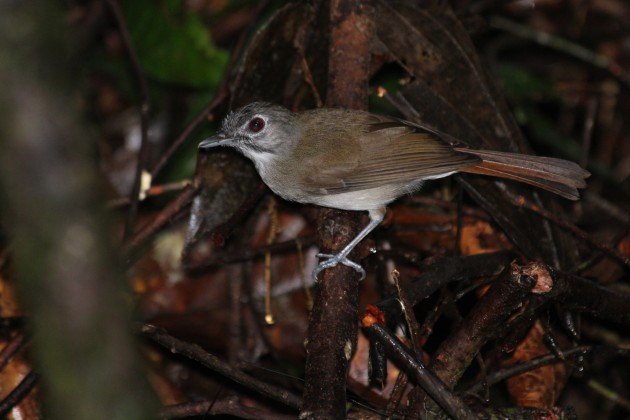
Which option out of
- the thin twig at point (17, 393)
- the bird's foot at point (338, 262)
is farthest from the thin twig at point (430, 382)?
the thin twig at point (17, 393)

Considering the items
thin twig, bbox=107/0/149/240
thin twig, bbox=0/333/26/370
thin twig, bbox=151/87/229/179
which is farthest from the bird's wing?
thin twig, bbox=0/333/26/370

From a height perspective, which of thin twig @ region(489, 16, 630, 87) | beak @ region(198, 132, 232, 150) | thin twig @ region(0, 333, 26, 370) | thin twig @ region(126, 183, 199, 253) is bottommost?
thin twig @ region(0, 333, 26, 370)

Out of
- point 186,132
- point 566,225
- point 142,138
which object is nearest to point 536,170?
point 566,225

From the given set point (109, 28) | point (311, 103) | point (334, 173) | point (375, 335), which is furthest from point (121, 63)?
point (375, 335)

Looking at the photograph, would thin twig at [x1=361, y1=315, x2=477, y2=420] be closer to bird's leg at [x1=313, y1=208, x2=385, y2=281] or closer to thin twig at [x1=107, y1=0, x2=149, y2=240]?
bird's leg at [x1=313, y1=208, x2=385, y2=281]

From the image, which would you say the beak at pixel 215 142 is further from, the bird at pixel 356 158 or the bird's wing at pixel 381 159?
the bird's wing at pixel 381 159

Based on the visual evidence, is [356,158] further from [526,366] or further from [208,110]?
[526,366]

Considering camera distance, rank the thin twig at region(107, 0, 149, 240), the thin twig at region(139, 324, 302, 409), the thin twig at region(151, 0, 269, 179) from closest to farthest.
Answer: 1. the thin twig at region(139, 324, 302, 409)
2. the thin twig at region(107, 0, 149, 240)
3. the thin twig at region(151, 0, 269, 179)

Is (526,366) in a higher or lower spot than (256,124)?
lower
